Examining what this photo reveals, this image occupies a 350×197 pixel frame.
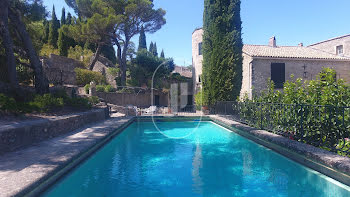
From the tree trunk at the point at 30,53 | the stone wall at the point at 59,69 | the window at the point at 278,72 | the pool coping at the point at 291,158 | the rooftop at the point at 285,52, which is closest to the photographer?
the pool coping at the point at 291,158

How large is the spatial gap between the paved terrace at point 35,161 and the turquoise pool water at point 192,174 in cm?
40

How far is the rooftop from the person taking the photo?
17.2 m

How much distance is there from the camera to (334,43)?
21.6m

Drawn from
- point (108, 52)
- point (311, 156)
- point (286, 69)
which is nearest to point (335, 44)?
point (286, 69)

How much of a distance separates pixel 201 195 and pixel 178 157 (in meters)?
2.49

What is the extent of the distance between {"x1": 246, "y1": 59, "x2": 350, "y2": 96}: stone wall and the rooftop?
40cm

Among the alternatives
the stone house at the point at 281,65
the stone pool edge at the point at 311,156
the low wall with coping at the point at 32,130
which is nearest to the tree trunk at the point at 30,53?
the low wall with coping at the point at 32,130

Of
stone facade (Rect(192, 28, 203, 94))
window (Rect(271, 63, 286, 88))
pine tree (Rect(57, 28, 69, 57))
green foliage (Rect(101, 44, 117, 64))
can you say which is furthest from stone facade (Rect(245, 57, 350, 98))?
pine tree (Rect(57, 28, 69, 57))

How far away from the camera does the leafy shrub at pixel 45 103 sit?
8030 millimetres

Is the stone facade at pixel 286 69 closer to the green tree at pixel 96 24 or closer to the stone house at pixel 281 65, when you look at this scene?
the stone house at pixel 281 65

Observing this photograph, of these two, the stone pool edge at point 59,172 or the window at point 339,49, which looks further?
the window at point 339,49

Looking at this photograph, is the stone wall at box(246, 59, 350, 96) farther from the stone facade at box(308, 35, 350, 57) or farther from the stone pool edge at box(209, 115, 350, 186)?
the stone pool edge at box(209, 115, 350, 186)

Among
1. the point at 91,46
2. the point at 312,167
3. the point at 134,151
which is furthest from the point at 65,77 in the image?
the point at 312,167

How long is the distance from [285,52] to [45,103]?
19396mm
